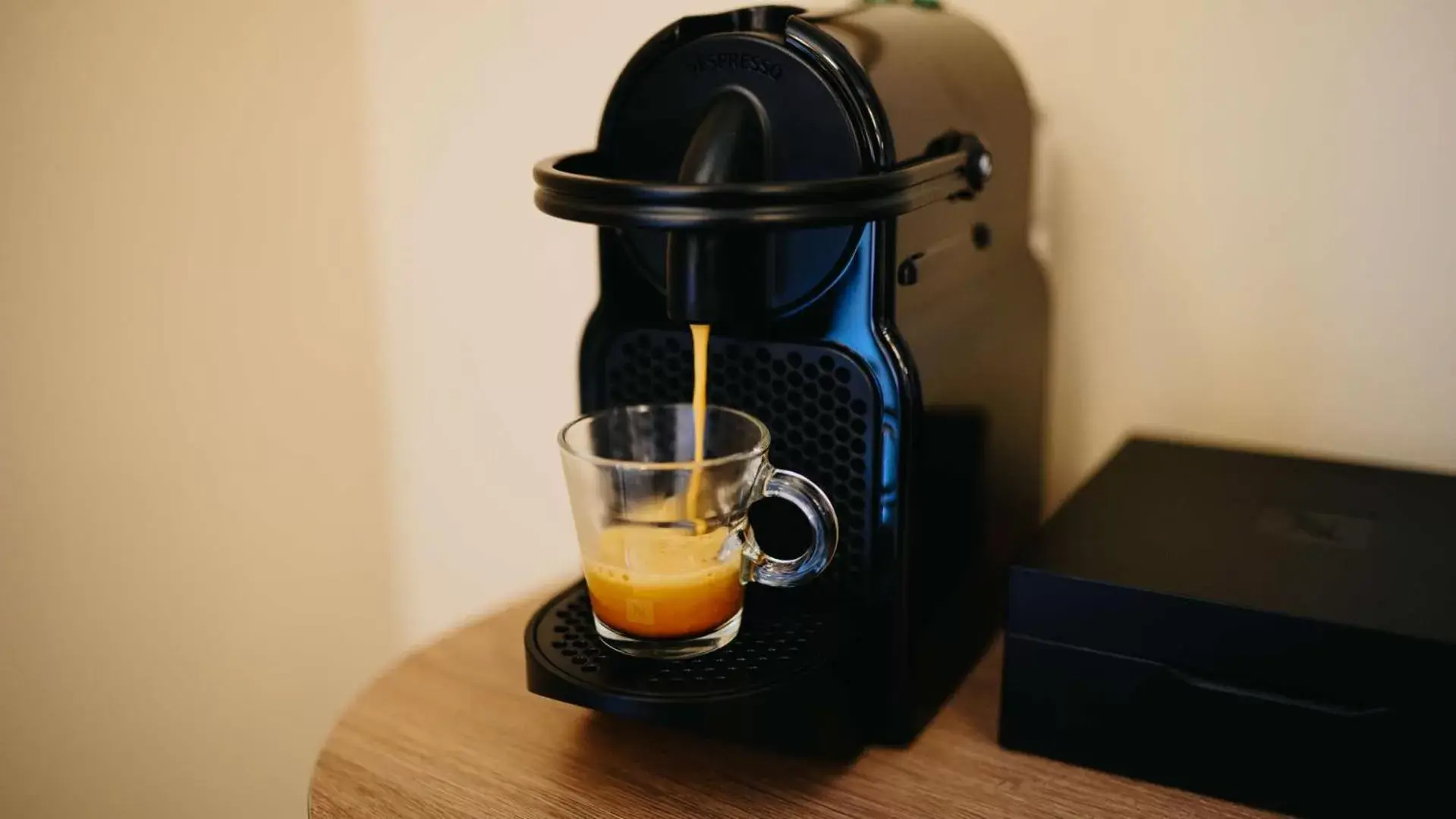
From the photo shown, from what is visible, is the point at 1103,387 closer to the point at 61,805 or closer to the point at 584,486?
the point at 584,486

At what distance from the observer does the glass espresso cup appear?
2.14 feet

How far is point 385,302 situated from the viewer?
1.30 meters

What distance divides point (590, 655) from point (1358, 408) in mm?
574

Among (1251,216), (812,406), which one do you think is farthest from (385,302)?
(1251,216)

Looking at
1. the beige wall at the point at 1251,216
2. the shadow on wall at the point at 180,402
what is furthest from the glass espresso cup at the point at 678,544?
the shadow on wall at the point at 180,402

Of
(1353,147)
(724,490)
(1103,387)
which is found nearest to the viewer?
(724,490)

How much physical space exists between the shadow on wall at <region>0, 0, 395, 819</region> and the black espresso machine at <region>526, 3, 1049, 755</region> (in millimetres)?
599

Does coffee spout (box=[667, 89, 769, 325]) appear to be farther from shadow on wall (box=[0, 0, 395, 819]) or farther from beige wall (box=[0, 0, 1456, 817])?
shadow on wall (box=[0, 0, 395, 819])

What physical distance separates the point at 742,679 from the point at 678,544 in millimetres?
79

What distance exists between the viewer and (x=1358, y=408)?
2.87ft

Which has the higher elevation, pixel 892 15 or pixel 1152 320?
pixel 892 15

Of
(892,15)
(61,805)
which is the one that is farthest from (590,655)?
(61,805)

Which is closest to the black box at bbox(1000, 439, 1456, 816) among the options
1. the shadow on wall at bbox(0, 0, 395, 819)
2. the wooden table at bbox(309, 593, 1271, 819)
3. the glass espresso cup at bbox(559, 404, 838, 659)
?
the wooden table at bbox(309, 593, 1271, 819)

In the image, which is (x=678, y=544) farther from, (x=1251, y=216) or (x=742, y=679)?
(x=1251, y=216)
